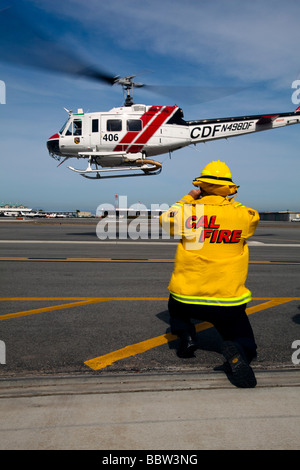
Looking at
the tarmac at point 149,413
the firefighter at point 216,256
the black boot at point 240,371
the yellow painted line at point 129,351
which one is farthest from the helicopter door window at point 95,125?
the black boot at point 240,371

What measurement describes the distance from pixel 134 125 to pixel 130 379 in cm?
1718

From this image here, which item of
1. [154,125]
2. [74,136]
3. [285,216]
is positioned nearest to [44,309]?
[154,125]

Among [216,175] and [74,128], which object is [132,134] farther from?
[216,175]

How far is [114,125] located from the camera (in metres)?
18.6

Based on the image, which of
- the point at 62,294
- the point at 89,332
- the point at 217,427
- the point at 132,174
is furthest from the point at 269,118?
the point at 217,427

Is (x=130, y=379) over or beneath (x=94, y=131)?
beneath

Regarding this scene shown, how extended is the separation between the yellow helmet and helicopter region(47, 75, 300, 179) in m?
16.1

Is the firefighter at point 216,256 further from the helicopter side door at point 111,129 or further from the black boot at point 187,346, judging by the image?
the helicopter side door at point 111,129

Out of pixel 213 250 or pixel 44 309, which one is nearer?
pixel 213 250

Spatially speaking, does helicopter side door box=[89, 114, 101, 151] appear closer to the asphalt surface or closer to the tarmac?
the asphalt surface

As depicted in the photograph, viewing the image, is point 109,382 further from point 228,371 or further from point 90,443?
point 228,371

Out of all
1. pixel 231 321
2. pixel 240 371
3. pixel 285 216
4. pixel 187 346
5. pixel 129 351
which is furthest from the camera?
pixel 285 216

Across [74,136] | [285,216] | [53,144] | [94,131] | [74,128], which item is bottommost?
[285,216]

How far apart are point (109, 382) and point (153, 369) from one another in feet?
1.36
